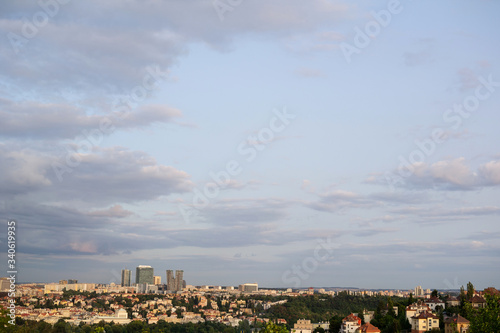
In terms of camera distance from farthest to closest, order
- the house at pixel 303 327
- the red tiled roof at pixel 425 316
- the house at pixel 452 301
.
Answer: the house at pixel 303 327
the house at pixel 452 301
the red tiled roof at pixel 425 316

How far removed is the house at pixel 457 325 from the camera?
4484 centimetres

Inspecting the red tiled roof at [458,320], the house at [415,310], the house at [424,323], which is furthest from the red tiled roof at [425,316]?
the house at [415,310]

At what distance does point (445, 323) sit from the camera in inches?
1863

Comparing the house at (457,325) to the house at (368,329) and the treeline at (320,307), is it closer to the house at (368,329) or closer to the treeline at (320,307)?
the house at (368,329)

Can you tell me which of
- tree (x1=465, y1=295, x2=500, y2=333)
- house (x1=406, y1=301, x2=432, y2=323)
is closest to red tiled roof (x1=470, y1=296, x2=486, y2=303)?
house (x1=406, y1=301, x2=432, y2=323)

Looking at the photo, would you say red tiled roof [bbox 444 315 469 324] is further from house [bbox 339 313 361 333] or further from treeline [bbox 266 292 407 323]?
treeline [bbox 266 292 407 323]

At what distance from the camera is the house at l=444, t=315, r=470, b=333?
4484 cm

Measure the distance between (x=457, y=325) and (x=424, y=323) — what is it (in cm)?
303

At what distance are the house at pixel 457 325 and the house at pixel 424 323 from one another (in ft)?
3.32

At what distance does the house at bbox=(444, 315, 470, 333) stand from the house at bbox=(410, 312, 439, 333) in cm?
101

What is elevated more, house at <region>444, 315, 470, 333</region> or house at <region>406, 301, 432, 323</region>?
house at <region>406, 301, 432, 323</region>

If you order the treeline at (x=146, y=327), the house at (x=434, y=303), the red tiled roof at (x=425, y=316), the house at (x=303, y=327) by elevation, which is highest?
the house at (x=434, y=303)

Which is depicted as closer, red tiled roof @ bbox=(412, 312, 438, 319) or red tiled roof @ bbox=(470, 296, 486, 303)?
red tiled roof @ bbox=(412, 312, 438, 319)

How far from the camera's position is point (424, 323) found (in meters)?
47.5
